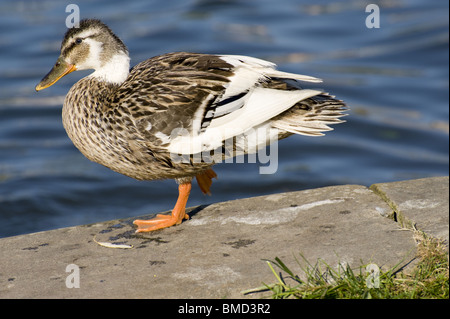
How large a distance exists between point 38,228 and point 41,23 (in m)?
6.08

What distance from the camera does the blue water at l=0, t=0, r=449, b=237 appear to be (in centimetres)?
771

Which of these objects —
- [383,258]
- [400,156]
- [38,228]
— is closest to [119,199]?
[38,228]

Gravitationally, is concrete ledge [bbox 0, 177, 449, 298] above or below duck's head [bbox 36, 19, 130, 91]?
below

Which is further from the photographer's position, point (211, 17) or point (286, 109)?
point (211, 17)

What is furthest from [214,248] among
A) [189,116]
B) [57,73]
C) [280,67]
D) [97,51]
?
[280,67]

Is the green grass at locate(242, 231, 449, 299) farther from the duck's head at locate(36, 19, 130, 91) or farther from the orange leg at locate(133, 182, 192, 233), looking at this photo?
the duck's head at locate(36, 19, 130, 91)

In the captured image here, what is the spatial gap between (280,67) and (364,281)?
6.71m

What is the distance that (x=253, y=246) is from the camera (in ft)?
13.1

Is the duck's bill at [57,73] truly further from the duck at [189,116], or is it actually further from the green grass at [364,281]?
the green grass at [364,281]

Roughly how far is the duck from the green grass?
→ 1033mm

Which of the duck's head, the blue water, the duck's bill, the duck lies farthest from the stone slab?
the blue water

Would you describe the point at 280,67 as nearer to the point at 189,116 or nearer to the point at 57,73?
the point at 57,73

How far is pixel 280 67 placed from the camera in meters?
9.84
